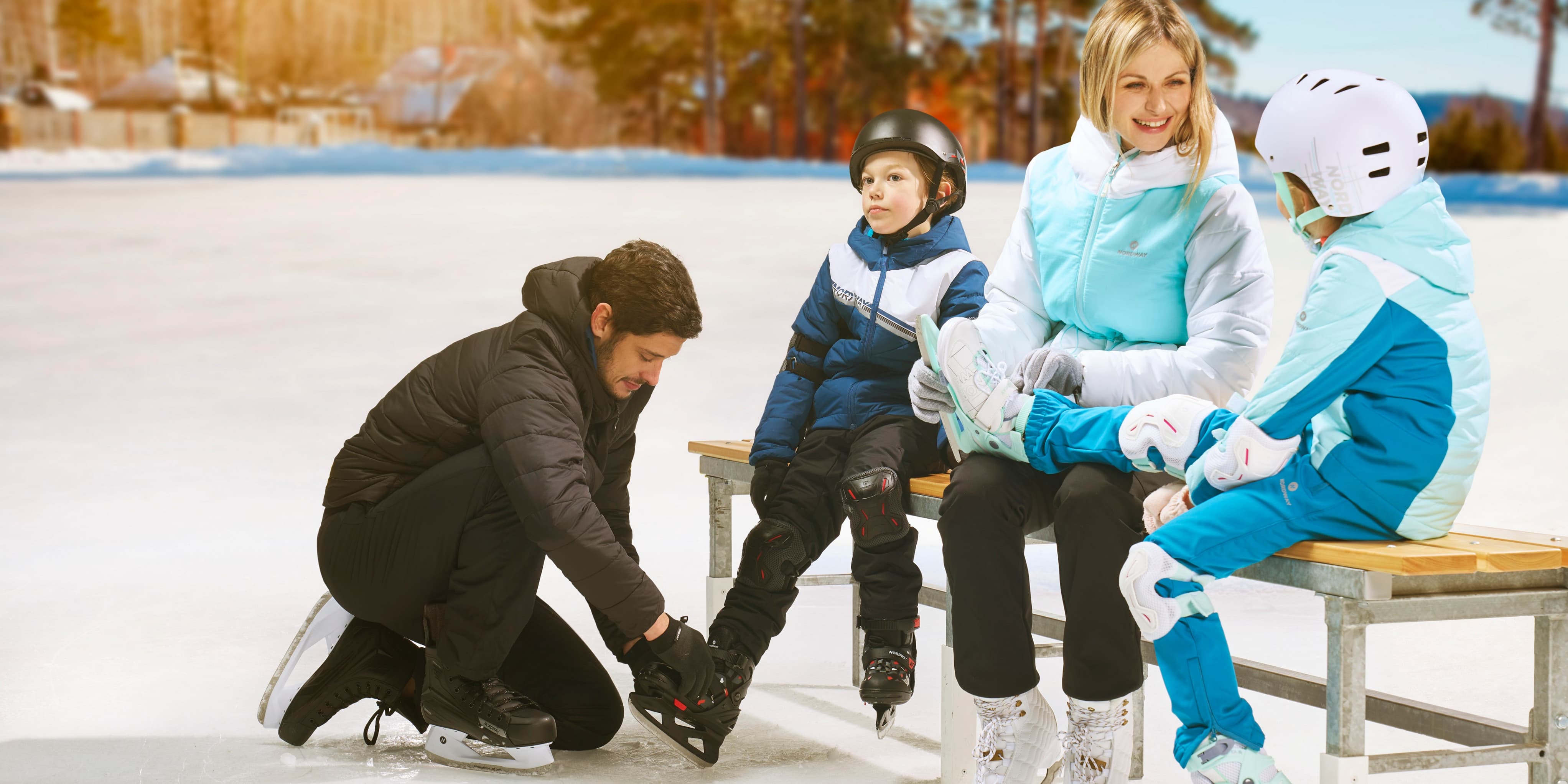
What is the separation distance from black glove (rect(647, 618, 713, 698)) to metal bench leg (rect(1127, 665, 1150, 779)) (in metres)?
0.87

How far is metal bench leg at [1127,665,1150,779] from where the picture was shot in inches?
114

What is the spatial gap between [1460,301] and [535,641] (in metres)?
2.01

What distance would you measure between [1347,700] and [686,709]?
1254mm

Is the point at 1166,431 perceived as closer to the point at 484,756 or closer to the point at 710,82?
the point at 484,756

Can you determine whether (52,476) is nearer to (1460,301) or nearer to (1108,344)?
(1108,344)

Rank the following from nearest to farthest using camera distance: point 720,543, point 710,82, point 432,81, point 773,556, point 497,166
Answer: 1. point 773,556
2. point 720,543
3. point 497,166
4. point 432,81
5. point 710,82

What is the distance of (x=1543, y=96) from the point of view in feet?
52.1

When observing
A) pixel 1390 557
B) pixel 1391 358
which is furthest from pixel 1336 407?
Answer: pixel 1390 557

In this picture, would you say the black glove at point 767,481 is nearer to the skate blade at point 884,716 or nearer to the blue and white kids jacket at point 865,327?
the blue and white kids jacket at point 865,327

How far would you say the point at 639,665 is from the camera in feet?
9.53

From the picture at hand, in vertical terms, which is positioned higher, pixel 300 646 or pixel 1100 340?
pixel 1100 340

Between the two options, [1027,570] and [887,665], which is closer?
[1027,570]

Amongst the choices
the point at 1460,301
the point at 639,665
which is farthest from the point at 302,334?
the point at 1460,301

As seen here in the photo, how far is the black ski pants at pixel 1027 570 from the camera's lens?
2.43 meters
